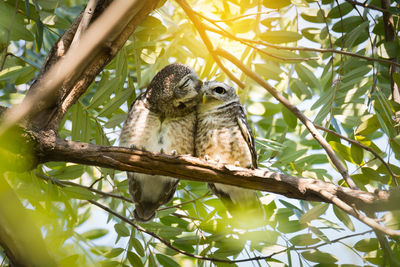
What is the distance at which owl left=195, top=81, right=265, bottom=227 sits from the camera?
8.63ft

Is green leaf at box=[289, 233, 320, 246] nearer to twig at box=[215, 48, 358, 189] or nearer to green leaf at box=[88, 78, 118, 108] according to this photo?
twig at box=[215, 48, 358, 189]

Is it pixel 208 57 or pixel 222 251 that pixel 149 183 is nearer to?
pixel 222 251

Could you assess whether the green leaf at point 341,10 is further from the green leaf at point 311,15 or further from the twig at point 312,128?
the twig at point 312,128

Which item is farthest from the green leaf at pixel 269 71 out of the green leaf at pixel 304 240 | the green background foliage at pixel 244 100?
the green leaf at pixel 304 240

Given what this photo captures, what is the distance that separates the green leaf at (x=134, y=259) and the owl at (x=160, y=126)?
353mm

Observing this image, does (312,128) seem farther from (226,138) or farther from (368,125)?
(226,138)

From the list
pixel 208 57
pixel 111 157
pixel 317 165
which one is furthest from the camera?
pixel 317 165

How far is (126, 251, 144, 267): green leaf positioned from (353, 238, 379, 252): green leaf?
1.19 meters

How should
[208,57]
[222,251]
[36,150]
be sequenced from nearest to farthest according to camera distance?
[36,150], [222,251], [208,57]

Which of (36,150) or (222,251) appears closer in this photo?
(36,150)

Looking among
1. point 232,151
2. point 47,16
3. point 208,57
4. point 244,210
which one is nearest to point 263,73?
point 208,57

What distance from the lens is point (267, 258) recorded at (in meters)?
2.00

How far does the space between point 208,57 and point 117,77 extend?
729mm

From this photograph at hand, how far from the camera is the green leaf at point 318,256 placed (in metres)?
1.83
